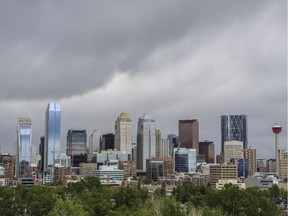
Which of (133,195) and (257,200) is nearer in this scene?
(257,200)

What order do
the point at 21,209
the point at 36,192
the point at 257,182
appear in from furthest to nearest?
the point at 257,182
the point at 36,192
the point at 21,209

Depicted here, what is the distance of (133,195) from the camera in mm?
82062

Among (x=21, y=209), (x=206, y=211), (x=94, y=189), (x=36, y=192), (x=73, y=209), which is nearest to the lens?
(x=73, y=209)

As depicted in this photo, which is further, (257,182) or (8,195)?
(257,182)

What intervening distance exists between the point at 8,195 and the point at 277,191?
7302 cm

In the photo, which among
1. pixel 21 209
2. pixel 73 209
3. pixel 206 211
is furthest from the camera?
pixel 21 209

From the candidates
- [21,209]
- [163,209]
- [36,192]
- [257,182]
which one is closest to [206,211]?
[163,209]

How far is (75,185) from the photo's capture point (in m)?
98.5

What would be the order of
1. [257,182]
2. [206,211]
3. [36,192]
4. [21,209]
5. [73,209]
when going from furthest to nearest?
[257,182], [36,192], [21,209], [206,211], [73,209]

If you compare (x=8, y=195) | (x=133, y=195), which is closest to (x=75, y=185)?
(x=133, y=195)

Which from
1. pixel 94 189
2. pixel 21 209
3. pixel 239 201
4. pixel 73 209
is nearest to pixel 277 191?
pixel 94 189

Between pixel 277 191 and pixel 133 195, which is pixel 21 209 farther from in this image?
pixel 277 191

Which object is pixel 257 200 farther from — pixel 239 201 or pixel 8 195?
pixel 8 195

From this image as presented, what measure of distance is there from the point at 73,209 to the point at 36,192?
3535 cm
